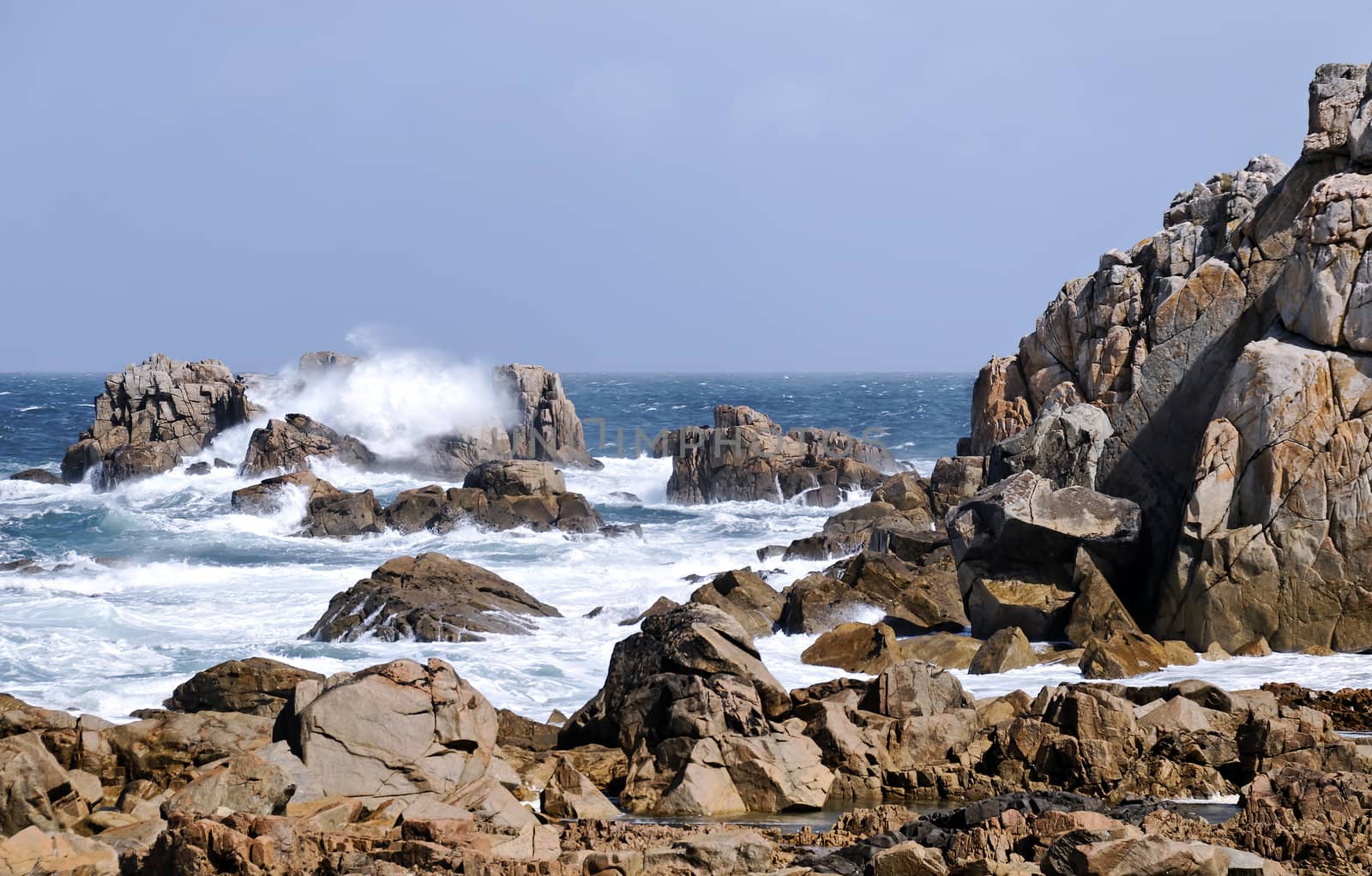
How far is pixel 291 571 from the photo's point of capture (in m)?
29.5

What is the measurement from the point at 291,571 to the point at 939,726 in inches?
777

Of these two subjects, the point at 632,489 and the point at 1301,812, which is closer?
the point at 1301,812

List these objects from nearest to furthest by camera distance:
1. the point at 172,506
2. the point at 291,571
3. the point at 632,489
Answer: the point at 291,571, the point at 172,506, the point at 632,489

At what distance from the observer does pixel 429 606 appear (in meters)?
21.5

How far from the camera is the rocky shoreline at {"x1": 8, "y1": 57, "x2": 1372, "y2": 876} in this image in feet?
30.5

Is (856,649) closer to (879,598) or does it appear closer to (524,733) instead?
(879,598)

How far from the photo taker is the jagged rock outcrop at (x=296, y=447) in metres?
46.1

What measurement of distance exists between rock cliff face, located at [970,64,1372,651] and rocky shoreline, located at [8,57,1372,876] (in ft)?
0.14

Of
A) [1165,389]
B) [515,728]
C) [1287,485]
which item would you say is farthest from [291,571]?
[1287,485]

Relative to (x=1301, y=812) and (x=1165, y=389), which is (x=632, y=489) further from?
(x=1301, y=812)

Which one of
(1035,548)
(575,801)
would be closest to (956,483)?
(1035,548)

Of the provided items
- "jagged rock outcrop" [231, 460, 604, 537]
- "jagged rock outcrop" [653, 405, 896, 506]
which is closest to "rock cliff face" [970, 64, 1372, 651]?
"jagged rock outcrop" [231, 460, 604, 537]

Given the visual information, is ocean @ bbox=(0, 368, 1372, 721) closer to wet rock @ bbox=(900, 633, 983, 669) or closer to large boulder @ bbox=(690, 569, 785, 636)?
large boulder @ bbox=(690, 569, 785, 636)

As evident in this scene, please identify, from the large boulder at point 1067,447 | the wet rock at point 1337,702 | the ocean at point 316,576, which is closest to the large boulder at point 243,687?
the ocean at point 316,576
